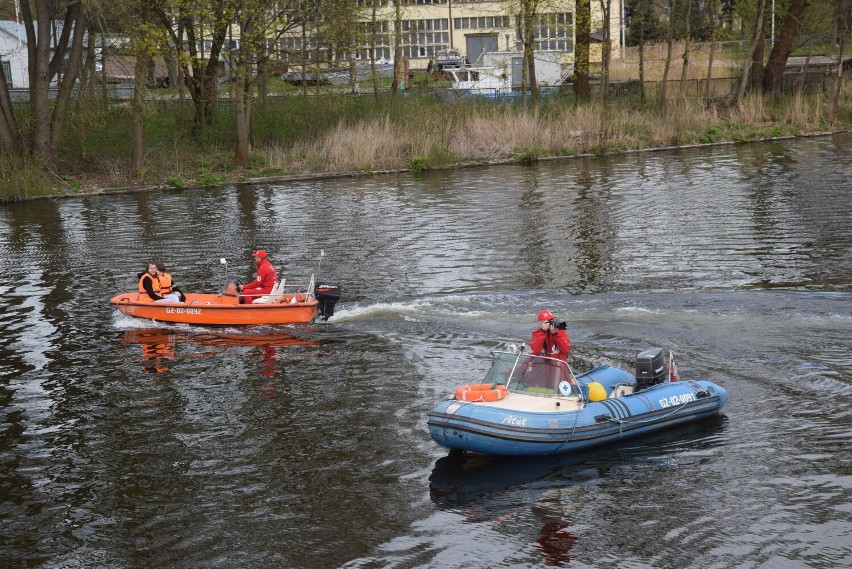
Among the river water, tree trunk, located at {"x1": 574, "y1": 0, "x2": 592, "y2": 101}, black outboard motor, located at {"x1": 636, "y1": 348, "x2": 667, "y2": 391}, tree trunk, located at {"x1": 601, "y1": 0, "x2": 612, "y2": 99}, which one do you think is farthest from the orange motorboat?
tree trunk, located at {"x1": 601, "y1": 0, "x2": 612, "y2": 99}

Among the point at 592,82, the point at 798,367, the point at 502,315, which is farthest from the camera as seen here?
the point at 592,82

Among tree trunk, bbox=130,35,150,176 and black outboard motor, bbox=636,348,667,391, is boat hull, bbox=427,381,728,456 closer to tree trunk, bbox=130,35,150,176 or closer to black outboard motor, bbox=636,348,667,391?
black outboard motor, bbox=636,348,667,391

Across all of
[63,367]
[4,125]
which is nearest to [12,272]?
[63,367]

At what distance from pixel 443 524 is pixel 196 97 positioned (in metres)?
36.4

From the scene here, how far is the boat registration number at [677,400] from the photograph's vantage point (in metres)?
13.9

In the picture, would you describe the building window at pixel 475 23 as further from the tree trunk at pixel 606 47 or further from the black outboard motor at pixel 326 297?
the black outboard motor at pixel 326 297

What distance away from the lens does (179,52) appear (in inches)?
1511

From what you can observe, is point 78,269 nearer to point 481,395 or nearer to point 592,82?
point 481,395

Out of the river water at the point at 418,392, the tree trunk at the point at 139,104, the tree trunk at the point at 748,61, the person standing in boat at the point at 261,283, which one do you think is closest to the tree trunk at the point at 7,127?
the tree trunk at the point at 139,104

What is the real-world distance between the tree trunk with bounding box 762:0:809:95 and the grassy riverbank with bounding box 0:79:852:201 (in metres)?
4.43

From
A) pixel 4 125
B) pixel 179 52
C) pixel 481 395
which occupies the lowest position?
pixel 481 395

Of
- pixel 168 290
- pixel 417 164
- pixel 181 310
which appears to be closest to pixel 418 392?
pixel 181 310

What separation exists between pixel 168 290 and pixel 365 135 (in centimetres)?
2310

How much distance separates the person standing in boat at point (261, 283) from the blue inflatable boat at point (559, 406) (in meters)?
7.72
